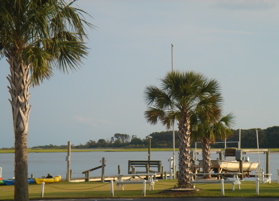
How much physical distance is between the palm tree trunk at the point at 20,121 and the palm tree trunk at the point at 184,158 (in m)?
8.73

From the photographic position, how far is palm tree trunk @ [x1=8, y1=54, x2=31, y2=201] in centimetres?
1716

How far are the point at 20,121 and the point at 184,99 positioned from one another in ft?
29.5

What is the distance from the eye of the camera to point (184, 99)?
24094 mm

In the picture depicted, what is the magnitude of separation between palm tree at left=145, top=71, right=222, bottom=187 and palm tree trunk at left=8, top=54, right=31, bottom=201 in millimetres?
8684

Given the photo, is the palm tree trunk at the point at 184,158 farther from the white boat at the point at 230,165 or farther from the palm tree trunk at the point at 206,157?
the white boat at the point at 230,165

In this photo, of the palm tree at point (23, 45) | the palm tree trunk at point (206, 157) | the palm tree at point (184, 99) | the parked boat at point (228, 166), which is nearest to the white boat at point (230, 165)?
the parked boat at point (228, 166)

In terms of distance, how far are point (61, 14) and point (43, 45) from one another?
3.86 feet

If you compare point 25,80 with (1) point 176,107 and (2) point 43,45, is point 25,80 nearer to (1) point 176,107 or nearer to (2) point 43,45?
(2) point 43,45

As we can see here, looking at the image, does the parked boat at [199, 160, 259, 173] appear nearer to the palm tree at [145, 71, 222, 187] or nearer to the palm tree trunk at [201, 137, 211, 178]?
the palm tree trunk at [201, 137, 211, 178]

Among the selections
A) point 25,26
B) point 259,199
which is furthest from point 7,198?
point 259,199

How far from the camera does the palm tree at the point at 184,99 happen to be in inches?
955

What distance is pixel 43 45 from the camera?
18094mm

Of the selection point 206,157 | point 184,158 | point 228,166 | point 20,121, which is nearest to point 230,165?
point 228,166

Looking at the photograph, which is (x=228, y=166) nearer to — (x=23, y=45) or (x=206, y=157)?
(x=206, y=157)
